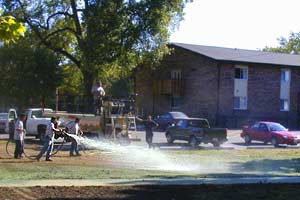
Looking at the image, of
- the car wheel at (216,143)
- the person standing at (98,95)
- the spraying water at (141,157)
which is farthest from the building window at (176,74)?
the spraying water at (141,157)

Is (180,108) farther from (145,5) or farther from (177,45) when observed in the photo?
(145,5)

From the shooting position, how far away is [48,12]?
49.2 metres

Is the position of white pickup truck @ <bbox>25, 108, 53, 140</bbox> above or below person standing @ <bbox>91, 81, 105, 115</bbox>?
below

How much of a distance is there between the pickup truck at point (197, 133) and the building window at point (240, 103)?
2039 centimetres

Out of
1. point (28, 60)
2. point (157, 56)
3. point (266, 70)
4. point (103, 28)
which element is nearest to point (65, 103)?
point (103, 28)

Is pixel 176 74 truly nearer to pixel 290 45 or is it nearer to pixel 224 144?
pixel 224 144

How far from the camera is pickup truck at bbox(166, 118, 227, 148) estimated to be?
31.1 meters

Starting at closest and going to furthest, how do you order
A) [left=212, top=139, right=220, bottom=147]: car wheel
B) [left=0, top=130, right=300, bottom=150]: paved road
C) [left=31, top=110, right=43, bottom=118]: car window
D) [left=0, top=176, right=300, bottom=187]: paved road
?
[left=0, top=176, right=300, bottom=187]: paved road → [left=0, top=130, right=300, bottom=150]: paved road → [left=212, top=139, right=220, bottom=147]: car wheel → [left=31, top=110, right=43, bottom=118]: car window

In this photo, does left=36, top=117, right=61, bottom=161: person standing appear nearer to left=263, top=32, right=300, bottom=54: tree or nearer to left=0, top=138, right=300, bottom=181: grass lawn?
left=0, top=138, right=300, bottom=181: grass lawn

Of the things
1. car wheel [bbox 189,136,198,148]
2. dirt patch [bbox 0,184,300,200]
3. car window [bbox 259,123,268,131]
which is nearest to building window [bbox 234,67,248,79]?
car window [bbox 259,123,268,131]

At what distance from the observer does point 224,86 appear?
51562mm

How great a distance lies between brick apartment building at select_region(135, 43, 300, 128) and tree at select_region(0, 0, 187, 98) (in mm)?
5086

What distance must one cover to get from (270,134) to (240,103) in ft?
59.2

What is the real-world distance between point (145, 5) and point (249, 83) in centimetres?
1374
